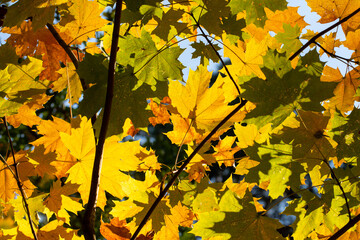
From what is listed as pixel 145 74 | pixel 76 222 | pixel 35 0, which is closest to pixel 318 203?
pixel 145 74

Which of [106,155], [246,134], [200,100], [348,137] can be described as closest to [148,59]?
[200,100]

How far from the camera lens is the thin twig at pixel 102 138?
2.62 feet

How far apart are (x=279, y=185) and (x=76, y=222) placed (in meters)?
6.26

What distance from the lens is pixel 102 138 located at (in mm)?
816

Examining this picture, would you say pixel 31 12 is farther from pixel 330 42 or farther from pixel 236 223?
pixel 330 42

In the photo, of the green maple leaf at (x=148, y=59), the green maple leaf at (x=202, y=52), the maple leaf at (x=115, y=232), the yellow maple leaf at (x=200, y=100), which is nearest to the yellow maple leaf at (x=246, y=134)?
the yellow maple leaf at (x=200, y=100)

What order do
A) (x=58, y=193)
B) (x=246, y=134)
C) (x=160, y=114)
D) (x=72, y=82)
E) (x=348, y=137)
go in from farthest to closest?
1. (x=160, y=114)
2. (x=72, y=82)
3. (x=246, y=134)
4. (x=58, y=193)
5. (x=348, y=137)

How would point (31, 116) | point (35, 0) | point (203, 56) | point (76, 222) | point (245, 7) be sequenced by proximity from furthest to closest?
1. point (76, 222)
2. point (31, 116)
3. point (203, 56)
4. point (245, 7)
5. point (35, 0)

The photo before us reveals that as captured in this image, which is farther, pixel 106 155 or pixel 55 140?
pixel 55 140

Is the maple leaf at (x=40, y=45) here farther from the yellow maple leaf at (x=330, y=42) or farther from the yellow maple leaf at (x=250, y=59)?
the yellow maple leaf at (x=330, y=42)

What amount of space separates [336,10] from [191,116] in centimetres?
75

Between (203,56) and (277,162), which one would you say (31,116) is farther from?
(277,162)

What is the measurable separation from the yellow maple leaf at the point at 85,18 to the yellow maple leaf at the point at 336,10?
3.04 ft

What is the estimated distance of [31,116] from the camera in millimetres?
1558
